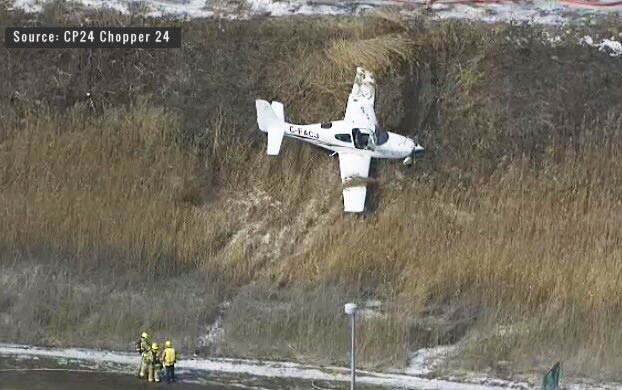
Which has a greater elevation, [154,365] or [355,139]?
[355,139]

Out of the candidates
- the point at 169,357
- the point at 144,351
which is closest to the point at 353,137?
the point at 169,357

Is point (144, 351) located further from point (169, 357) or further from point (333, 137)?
point (333, 137)

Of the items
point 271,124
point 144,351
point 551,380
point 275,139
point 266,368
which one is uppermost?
point 271,124

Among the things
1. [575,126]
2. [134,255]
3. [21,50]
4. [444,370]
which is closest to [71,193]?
[134,255]

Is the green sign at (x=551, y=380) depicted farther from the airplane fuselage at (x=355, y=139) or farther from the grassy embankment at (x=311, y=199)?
the airplane fuselage at (x=355, y=139)

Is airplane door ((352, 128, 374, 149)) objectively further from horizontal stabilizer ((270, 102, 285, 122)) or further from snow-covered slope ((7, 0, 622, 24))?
snow-covered slope ((7, 0, 622, 24))

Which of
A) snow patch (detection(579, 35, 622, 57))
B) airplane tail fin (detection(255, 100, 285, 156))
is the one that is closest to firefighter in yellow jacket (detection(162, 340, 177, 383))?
airplane tail fin (detection(255, 100, 285, 156))

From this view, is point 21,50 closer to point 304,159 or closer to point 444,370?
point 304,159
